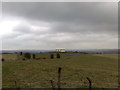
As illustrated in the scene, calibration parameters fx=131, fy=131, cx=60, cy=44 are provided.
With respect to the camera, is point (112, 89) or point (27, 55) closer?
point (112, 89)

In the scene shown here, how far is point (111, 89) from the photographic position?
819 cm

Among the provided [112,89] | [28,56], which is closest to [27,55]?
[28,56]

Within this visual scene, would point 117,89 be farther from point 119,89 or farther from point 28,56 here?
point 28,56

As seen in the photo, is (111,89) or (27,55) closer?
(111,89)

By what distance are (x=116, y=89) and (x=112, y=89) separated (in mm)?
292

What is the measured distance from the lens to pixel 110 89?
8.15 metres

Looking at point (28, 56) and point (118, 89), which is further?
point (28, 56)

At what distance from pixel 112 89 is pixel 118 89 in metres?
0.39

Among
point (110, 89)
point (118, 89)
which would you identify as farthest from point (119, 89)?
point (110, 89)

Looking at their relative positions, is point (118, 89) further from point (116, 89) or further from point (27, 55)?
point (27, 55)

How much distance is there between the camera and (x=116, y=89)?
27.3ft

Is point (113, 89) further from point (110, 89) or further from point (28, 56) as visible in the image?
point (28, 56)

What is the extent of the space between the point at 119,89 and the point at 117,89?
12cm

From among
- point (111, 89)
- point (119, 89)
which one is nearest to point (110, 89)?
point (111, 89)
